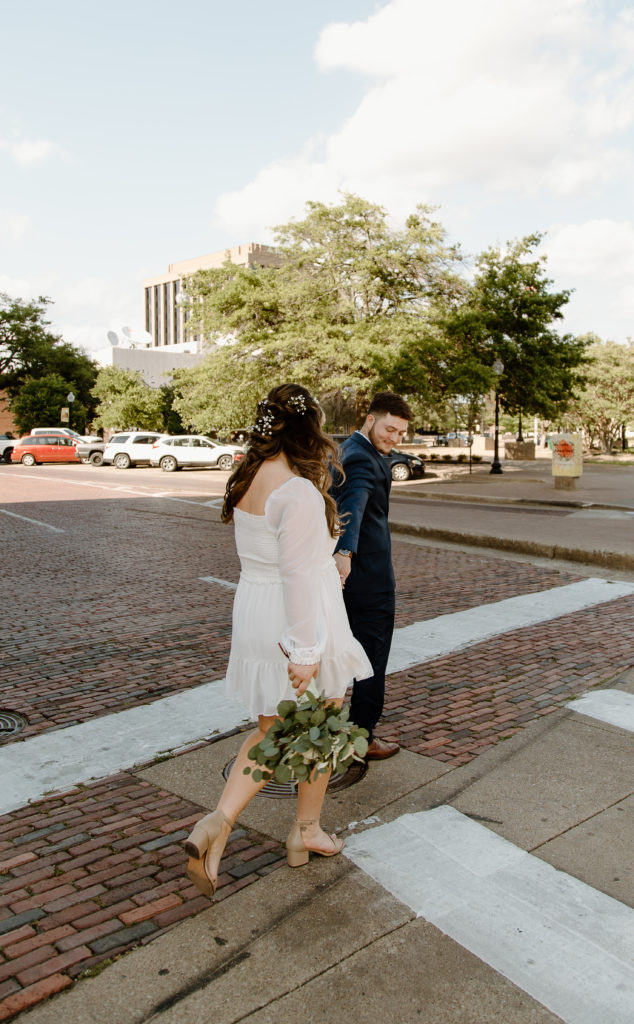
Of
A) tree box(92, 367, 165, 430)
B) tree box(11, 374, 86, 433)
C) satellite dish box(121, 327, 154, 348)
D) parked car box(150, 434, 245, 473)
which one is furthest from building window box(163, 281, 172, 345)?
parked car box(150, 434, 245, 473)

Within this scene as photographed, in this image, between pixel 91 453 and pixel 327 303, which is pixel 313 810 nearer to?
pixel 327 303

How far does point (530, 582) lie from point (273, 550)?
6.82m

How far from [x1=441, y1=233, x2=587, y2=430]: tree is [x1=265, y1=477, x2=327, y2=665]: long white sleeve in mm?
25288

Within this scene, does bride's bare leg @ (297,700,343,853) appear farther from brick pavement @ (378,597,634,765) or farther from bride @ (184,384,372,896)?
brick pavement @ (378,597,634,765)

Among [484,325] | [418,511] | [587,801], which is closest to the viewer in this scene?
[587,801]

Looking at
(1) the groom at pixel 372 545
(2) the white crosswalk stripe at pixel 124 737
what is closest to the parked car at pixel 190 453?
(2) the white crosswalk stripe at pixel 124 737

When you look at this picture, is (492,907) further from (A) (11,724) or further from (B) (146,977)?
(A) (11,724)

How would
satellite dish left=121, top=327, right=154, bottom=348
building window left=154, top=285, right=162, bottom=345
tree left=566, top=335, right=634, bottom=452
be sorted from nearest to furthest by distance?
tree left=566, top=335, right=634, bottom=452, satellite dish left=121, top=327, right=154, bottom=348, building window left=154, top=285, right=162, bottom=345

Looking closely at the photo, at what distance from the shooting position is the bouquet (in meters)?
2.65

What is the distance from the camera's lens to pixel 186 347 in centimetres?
9475

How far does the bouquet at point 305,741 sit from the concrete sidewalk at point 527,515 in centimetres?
836

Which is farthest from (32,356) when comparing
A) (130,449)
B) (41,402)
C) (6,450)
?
(130,449)

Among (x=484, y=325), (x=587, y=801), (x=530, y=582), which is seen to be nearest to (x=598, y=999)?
(x=587, y=801)

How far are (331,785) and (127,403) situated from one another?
167 feet
